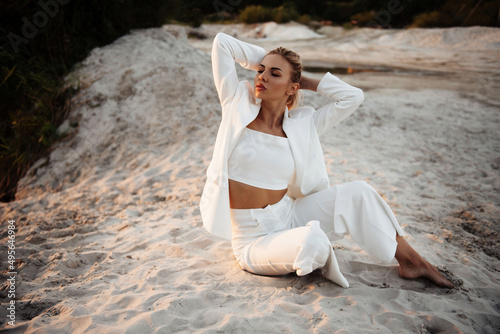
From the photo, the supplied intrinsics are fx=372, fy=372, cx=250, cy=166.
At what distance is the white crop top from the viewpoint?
2.38 meters

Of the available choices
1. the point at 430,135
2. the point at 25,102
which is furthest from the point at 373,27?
the point at 25,102

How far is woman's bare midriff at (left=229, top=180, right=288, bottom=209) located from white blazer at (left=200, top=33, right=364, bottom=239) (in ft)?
0.47

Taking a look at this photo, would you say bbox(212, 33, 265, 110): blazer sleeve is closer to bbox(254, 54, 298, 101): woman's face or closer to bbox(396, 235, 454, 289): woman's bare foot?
bbox(254, 54, 298, 101): woman's face

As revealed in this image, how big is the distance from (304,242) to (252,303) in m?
0.49

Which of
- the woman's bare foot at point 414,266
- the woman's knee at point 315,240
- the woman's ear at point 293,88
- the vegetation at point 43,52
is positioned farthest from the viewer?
the vegetation at point 43,52

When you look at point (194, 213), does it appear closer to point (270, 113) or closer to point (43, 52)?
point (270, 113)

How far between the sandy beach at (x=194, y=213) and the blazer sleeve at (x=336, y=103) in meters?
1.01

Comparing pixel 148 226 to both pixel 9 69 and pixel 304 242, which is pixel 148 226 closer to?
pixel 304 242

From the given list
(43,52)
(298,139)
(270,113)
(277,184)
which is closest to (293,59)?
(270,113)

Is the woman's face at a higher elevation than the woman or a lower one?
higher

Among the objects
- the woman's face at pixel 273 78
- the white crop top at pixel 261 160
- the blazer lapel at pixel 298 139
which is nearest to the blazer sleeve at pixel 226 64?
the woman's face at pixel 273 78

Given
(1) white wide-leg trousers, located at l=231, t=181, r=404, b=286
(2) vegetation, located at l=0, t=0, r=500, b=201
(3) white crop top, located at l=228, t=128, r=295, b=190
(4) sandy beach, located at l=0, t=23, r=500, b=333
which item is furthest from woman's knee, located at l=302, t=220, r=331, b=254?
(2) vegetation, located at l=0, t=0, r=500, b=201

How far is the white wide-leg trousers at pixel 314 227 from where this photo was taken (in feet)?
7.16

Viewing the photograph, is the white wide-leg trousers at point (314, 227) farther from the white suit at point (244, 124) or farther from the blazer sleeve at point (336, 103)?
the blazer sleeve at point (336, 103)
